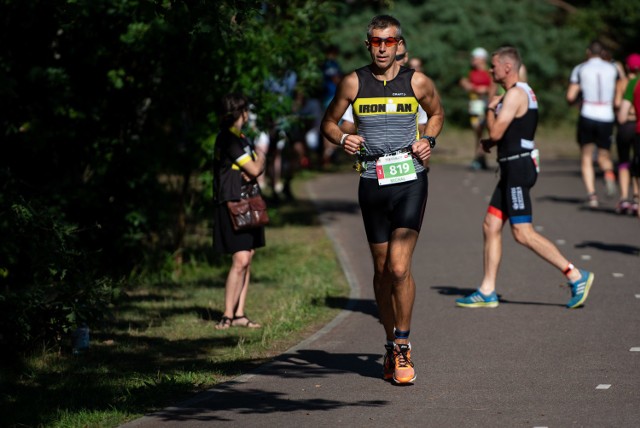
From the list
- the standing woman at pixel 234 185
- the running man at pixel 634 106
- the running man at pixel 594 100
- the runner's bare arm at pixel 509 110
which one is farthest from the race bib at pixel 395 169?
the running man at pixel 594 100

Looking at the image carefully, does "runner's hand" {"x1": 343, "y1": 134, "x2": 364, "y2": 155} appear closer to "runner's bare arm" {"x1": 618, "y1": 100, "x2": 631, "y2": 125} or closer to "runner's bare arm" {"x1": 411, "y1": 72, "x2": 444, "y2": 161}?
"runner's bare arm" {"x1": 411, "y1": 72, "x2": 444, "y2": 161}

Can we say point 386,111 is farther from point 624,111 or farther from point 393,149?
point 624,111

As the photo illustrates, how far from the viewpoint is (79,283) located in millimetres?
8938

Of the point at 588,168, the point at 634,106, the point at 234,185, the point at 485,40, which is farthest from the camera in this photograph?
the point at 485,40

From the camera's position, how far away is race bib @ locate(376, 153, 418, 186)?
771 cm

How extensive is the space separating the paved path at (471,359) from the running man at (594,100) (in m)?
2.63

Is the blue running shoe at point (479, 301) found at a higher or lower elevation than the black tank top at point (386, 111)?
lower

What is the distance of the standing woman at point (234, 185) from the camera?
992 centimetres

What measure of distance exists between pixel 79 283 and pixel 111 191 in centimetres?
416

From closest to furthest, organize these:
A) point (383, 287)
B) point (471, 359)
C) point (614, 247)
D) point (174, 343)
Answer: point (383, 287), point (471, 359), point (174, 343), point (614, 247)

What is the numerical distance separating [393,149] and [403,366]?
131cm

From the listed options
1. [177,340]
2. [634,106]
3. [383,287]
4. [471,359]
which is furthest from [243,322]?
[634,106]

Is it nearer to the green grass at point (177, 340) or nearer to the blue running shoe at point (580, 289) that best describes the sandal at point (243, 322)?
the green grass at point (177, 340)

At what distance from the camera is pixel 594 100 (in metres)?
16.6
